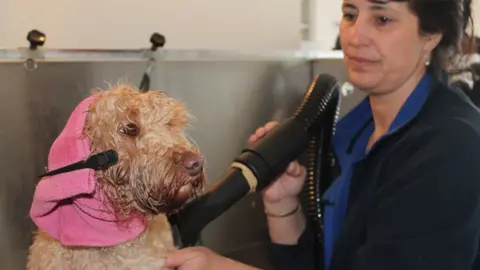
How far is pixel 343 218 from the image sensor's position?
1.03m

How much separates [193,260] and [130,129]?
22cm

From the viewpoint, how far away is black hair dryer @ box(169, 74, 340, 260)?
89cm

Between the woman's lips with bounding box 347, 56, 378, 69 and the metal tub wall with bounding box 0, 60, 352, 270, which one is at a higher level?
the woman's lips with bounding box 347, 56, 378, 69

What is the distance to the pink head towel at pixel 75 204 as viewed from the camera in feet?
2.13

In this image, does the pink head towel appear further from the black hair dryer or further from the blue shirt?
the blue shirt

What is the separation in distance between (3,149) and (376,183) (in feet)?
Result: 1.79

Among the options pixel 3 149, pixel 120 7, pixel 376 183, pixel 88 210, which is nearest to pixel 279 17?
pixel 120 7

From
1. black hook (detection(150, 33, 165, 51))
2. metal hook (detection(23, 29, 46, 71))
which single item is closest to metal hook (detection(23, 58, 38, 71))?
metal hook (detection(23, 29, 46, 71))

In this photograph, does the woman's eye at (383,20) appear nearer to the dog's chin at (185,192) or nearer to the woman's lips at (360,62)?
the woman's lips at (360,62)

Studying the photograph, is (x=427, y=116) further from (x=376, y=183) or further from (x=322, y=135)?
(x=322, y=135)

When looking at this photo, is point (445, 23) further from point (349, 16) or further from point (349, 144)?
point (349, 144)

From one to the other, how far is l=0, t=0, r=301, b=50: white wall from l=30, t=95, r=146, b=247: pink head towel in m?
0.41

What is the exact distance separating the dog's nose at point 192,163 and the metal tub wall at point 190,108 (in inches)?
14.3

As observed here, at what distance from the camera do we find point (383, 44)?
0.95 metres
